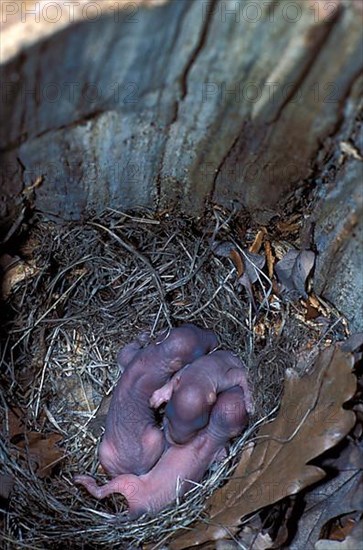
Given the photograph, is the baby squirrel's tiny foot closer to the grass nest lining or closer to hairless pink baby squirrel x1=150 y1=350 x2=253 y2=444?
hairless pink baby squirrel x1=150 y1=350 x2=253 y2=444

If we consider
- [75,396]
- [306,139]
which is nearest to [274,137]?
[306,139]

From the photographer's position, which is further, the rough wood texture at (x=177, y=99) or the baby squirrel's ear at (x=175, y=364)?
the baby squirrel's ear at (x=175, y=364)

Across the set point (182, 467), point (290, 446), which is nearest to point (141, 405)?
point (182, 467)

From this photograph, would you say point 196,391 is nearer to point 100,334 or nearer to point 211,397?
point 211,397

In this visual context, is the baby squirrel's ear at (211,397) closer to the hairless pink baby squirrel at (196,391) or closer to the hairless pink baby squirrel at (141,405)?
the hairless pink baby squirrel at (196,391)

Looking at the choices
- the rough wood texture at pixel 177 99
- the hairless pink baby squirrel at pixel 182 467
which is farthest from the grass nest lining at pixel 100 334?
the rough wood texture at pixel 177 99

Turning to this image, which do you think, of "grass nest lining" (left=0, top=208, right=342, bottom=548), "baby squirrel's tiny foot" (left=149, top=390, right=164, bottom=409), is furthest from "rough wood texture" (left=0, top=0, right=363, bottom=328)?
"baby squirrel's tiny foot" (left=149, top=390, right=164, bottom=409)
